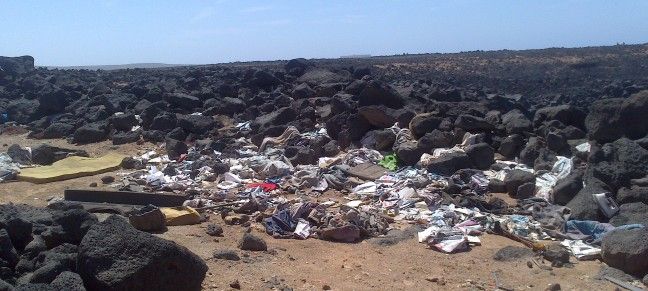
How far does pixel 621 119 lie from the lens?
32.2 feet

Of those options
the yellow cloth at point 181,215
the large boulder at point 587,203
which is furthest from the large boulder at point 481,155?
the yellow cloth at point 181,215

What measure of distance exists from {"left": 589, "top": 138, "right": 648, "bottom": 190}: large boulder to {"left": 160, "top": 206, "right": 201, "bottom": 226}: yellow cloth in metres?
5.48

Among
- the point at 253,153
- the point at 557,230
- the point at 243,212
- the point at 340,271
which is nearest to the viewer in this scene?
the point at 340,271

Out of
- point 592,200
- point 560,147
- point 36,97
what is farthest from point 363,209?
point 36,97

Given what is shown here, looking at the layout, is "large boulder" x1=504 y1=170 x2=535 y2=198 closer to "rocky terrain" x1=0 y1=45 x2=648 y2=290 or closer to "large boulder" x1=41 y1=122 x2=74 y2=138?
"rocky terrain" x1=0 y1=45 x2=648 y2=290

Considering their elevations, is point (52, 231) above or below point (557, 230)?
above

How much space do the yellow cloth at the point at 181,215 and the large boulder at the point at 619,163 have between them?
18.0 ft

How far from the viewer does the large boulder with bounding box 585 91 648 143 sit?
383 inches

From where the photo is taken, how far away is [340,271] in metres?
6.27

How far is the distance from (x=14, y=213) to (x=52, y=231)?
46 cm

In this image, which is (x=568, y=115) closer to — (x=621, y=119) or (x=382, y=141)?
(x=621, y=119)

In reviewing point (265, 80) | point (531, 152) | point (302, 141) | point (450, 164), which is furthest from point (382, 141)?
point (265, 80)

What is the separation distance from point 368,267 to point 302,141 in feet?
20.7

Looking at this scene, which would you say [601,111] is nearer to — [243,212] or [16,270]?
[243,212]
